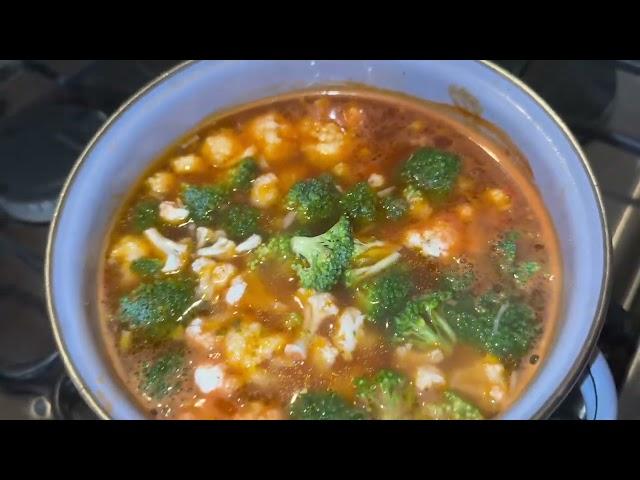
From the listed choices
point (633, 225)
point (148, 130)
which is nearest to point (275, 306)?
point (148, 130)

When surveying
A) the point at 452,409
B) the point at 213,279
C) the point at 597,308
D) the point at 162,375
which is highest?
the point at 597,308

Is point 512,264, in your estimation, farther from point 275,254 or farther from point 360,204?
point 275,254

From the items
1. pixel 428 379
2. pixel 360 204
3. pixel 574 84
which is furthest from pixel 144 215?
pixel 574 84

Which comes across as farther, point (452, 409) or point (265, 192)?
point (265, 192)

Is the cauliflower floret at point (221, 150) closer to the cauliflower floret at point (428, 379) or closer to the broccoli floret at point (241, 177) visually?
the broccoli floret at point (241, 177)

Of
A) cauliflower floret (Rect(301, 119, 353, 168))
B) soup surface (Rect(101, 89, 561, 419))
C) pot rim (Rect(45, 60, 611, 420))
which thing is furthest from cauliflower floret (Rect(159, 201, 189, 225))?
cauliflower floret (Rect(301, 119, 353, 168))

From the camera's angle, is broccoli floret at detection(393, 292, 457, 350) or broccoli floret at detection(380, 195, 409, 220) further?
broccoli floret at detection(380, 195, 409, 220)

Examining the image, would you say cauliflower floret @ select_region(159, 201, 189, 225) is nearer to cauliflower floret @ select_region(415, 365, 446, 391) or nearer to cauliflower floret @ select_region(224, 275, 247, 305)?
cauliflower floret @ select_region(224, 275, 247, 305)
